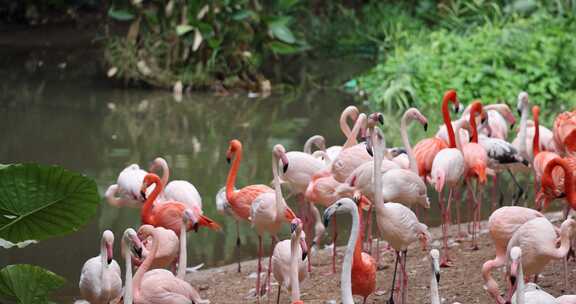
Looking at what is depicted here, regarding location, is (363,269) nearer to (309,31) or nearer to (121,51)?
(121,51)

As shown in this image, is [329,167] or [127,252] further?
[329,167]

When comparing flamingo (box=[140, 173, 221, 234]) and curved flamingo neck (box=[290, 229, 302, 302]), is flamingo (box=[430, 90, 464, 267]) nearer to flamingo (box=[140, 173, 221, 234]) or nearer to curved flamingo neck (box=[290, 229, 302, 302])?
flamingo (box=[140, 173, 221, 234])

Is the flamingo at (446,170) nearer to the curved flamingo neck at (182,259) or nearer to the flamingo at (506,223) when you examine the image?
the flamingo at (506,223)

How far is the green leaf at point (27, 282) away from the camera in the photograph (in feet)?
11.0

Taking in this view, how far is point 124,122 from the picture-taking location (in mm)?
10016

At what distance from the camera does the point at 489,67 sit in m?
10.4

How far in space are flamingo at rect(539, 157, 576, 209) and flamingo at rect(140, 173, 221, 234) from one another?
171 centimetres

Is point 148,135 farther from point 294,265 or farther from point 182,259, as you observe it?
point 294,265

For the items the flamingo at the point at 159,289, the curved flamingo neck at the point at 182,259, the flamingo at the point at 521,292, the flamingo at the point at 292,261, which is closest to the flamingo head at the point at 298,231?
the flamingo at the point at 292,261

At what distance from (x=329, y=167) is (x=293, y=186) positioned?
228mm

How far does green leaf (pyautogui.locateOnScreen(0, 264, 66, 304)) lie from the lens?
336 centimetres

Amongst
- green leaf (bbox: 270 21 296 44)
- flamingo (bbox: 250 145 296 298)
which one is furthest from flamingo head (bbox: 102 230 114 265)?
green leaf (bbox: 270 21 296 44)

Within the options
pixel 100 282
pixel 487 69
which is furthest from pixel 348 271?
pixel 487 69

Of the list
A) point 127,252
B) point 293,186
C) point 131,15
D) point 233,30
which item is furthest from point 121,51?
point 127,252
